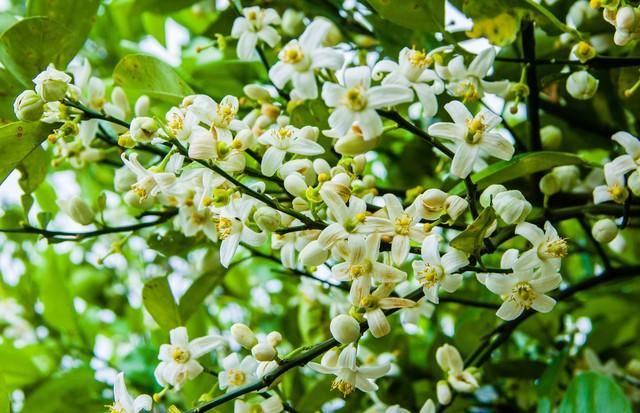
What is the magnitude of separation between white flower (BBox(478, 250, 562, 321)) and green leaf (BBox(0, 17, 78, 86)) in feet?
1.38

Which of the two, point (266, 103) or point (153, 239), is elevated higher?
point (266, 103)

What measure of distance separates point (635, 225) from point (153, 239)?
554mm

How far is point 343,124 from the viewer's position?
22.2 inches

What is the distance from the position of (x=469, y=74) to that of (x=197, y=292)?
37 centimetres

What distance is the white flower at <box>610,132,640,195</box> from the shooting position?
0.66 m

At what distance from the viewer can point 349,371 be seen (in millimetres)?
642

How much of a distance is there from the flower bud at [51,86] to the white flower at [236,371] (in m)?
0.25

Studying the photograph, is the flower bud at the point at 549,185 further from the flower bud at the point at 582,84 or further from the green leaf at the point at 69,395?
the green leaf at the point at 69,395

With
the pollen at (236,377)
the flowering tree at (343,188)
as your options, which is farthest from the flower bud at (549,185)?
the pollen at (236,377)

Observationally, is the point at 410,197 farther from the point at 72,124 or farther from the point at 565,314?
the point at 565,314

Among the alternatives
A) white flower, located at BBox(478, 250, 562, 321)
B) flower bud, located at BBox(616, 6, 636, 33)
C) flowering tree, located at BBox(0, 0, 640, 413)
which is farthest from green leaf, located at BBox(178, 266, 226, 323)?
flower bud, located at BBox(616, 6, 636, 33)

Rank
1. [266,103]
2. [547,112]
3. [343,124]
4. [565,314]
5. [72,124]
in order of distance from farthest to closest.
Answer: [565,314] → [547,112] → [266,103] → [72,124] → [343,124]

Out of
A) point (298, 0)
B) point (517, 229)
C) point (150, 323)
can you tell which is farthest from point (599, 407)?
point (150, 323)

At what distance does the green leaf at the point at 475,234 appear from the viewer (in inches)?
22.7
